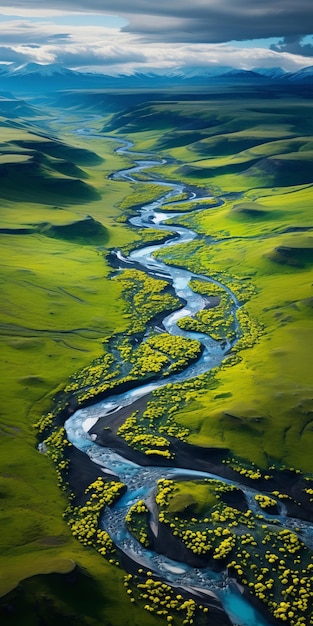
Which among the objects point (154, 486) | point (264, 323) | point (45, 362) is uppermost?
point (45, 362)

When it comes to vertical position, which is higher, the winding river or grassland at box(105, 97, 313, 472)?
grassland at box(105, 97, 313, 472)

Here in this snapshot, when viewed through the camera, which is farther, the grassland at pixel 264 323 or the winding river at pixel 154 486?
the grassland at pixel 264 323

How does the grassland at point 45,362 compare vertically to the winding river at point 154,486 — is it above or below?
above

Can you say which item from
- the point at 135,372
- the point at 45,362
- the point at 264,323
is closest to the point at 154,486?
the point at 135,372

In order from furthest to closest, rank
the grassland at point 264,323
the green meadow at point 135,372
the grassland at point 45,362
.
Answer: the grassland at point 264,323 < the green meadow at point 135,372 < the grassland at point 45,362

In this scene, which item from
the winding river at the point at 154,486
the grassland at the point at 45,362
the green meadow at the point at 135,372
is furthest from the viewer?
the green meadow at the point at 135,372

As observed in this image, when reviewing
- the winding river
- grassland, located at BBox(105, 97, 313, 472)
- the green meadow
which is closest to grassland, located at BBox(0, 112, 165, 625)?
the green meadow

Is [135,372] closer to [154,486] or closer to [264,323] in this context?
[154,486]

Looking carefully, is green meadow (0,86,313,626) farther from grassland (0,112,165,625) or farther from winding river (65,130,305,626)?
winding river (65,130,305,626)

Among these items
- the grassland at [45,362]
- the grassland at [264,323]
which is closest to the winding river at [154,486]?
the grassland at [45,362]

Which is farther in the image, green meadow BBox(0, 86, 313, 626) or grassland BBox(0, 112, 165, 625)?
green meadow BBox(0, 86, 313, 626)

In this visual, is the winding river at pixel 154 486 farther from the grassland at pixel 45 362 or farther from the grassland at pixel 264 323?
the grassland at pixel 264 323

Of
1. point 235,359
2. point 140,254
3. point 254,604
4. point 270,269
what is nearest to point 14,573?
point 254,604
